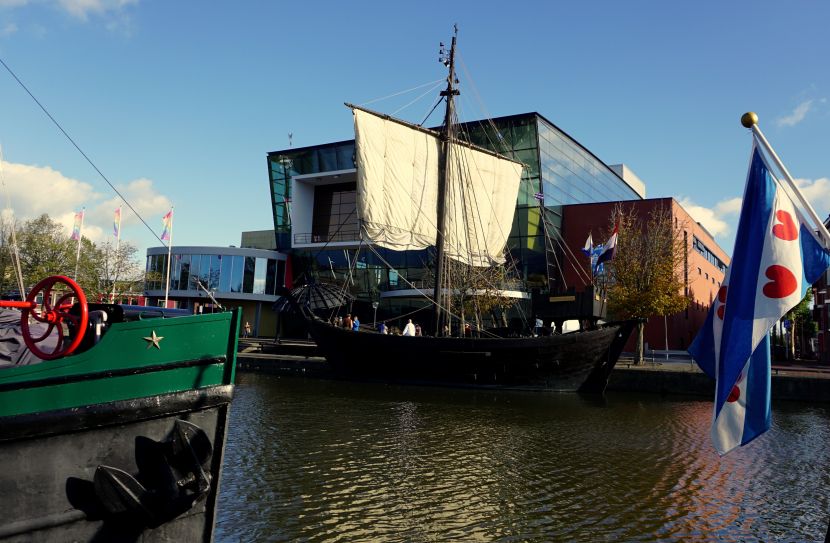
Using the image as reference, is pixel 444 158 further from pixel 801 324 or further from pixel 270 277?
pixel 801 324

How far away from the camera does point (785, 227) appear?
4.90 m

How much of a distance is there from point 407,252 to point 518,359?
21885 millimetres

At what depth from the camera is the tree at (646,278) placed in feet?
95.1

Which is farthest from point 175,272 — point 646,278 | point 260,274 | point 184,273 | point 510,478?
point 510,478

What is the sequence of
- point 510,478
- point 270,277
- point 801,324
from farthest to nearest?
point 801,324
point 270,277
point 510,478

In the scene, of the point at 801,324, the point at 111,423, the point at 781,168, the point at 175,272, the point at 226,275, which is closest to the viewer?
the point at 781,168

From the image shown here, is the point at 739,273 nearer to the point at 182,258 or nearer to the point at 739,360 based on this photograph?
the point at 739,360

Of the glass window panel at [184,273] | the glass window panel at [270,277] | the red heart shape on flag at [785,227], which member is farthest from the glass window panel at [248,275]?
the red heart shape on flag at [785,227]

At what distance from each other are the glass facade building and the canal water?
21673 mm

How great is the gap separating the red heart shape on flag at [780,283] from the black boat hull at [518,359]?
18642 mm

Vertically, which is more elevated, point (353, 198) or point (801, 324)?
point (353, 198)

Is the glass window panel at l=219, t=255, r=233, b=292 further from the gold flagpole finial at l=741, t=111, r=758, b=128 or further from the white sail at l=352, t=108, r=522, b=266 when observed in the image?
the gold flagpole finial at l=741, t=111, r=758, b=128

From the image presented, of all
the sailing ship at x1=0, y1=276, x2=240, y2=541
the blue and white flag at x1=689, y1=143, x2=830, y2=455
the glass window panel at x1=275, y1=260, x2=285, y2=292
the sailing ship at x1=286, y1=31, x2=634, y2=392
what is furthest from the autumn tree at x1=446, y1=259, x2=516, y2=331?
the blue and white flag at x1=689, y1=143, x2=830, y2=455

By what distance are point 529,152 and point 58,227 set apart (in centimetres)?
3487
